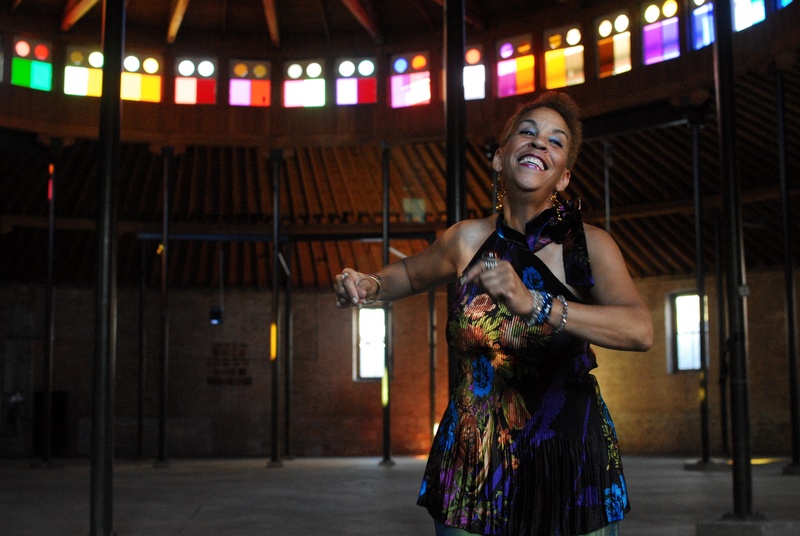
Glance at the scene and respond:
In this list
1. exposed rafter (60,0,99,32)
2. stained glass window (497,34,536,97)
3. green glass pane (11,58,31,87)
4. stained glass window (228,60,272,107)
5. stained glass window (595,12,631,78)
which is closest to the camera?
stained glass window (595,12,631,78)

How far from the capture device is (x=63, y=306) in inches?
756

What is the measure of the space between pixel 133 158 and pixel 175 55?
212 cm

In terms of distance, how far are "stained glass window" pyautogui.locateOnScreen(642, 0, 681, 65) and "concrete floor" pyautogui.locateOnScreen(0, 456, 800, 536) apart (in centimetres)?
570

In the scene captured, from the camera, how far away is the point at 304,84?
16828 mm

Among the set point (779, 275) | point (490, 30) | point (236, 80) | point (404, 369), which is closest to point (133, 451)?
point (404, 369)

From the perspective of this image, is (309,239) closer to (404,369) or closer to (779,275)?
(404,369)

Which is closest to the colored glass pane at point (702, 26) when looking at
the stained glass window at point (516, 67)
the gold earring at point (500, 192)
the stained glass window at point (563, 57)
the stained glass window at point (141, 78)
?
the stained glass window at point (563, 57)

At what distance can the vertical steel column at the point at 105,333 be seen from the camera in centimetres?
652

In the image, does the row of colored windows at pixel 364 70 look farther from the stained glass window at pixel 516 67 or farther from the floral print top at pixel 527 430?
the floral print top at pixel 527 430

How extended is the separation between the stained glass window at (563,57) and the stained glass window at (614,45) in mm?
347

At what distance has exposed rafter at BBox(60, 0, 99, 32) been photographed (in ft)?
49.5

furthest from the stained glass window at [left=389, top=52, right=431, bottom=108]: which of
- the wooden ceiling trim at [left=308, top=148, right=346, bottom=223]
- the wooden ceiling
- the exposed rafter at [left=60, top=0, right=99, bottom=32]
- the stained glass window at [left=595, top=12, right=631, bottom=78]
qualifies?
the exposed rafter at [left=60, top=0, right=99, bottom=32]

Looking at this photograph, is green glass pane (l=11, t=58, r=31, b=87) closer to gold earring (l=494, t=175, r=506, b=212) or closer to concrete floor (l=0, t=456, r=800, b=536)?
concrete floor (l=0, t=456, r=800, b=536)

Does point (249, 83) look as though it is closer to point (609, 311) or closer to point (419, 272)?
point (419, 272)
